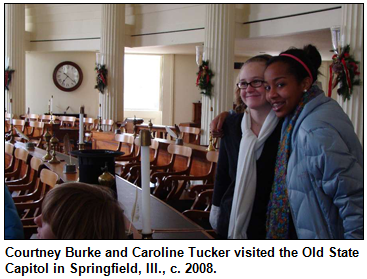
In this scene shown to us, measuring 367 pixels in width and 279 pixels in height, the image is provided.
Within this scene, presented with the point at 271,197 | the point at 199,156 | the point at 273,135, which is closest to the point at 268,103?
the point at 273,135

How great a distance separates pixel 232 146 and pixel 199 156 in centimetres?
371

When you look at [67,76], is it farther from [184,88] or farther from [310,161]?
[310,161]

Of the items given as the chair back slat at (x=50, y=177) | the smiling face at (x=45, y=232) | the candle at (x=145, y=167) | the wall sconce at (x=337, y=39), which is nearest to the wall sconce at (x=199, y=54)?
the wall sconce at (x=337, y=39)

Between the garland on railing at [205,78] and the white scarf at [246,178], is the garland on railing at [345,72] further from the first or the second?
the white scarf at [246,178]

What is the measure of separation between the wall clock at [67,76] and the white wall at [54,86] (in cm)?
15

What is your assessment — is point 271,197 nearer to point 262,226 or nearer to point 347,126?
point 262,226

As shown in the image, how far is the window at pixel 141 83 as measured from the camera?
16.3 metres

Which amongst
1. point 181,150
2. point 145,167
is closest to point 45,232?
point 145,167

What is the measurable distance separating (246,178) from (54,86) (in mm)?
14560

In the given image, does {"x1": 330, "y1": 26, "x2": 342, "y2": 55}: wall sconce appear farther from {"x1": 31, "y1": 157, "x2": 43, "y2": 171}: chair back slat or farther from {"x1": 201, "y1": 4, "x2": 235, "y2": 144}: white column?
{"x1": 31, "y1": 157, "x2": 43, "y2": 171}: chair back slat

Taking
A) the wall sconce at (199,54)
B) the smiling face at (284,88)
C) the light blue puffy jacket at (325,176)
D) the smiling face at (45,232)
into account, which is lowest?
the smiling face at (45,232)

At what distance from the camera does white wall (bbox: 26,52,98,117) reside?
15.3 meters

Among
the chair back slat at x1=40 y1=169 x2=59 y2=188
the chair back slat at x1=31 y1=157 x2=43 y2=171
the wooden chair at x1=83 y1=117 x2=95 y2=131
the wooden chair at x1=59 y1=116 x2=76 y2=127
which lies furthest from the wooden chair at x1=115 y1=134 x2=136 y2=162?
the wooden chair at x1=59 y1=116 x2=76 y2=127
